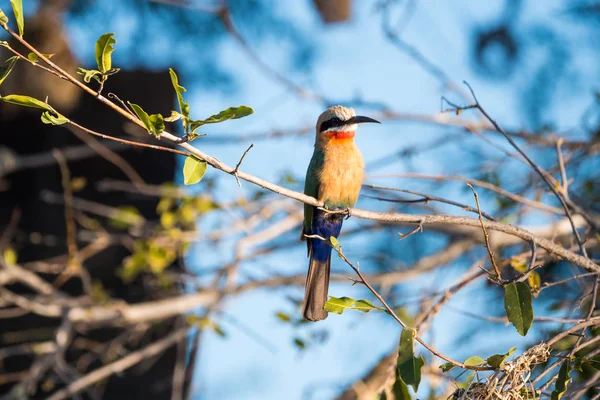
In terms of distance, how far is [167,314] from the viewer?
13.5 feet

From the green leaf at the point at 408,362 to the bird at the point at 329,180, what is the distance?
0.88 m

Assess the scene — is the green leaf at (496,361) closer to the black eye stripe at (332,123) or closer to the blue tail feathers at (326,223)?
the blue tail feathers at (326,223)

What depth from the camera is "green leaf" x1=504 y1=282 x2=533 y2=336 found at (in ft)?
5.97

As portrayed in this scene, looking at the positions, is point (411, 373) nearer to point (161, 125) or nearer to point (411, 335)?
point (411, 335)

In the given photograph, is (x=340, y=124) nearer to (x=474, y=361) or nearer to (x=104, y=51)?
(x=474, y=361)

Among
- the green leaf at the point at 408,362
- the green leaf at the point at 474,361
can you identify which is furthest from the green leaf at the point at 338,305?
the green leaf at the point at 474,361

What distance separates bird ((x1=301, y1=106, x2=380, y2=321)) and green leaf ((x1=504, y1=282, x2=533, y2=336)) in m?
0.96

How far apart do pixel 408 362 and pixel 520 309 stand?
0.31m

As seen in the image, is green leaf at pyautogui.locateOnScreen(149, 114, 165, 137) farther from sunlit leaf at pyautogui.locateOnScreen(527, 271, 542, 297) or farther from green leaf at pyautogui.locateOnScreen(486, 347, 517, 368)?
sunlit leaf at pyautogui.locateOnScreen(527, 271, 542, 297)

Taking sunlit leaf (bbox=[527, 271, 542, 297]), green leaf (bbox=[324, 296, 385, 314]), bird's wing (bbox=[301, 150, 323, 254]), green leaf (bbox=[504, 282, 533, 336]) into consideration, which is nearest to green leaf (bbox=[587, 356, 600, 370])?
green leaf (bbox=[504, 282, 533, 336])

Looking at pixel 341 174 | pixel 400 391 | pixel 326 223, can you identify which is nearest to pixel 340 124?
pixel 341 174

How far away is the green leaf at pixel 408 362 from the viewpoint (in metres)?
1.80

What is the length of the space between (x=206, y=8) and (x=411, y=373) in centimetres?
297

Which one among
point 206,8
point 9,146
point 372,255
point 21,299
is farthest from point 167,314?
point 9,146
